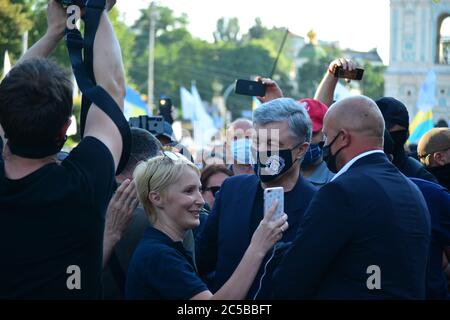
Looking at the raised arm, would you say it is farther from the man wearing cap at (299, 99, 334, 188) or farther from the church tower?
the church tower

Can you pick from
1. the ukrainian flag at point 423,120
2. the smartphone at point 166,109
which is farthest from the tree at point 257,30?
the smartphone at point 166,109

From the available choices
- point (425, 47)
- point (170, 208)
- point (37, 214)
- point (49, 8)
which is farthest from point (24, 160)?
point (425, 47)

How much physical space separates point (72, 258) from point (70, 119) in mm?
543

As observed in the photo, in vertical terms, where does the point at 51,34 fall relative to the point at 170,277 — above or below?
above

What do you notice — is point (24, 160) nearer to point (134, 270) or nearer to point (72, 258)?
point (72, 258)

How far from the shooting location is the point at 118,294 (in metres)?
4.96

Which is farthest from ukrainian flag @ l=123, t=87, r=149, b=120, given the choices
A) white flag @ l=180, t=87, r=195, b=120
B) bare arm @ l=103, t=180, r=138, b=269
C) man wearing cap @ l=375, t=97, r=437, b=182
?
bare arm @ l=103, t=180, r=138, b=269

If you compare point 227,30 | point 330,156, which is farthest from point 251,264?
point 227,30

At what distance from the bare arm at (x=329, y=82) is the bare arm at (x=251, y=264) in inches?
114

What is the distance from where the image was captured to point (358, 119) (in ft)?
15.6

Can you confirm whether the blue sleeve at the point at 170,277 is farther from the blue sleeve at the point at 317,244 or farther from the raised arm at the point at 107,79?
the raised arm at the point at 107,79

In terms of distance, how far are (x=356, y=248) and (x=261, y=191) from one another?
1070 mm

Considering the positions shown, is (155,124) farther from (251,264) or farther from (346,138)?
(251,264)
